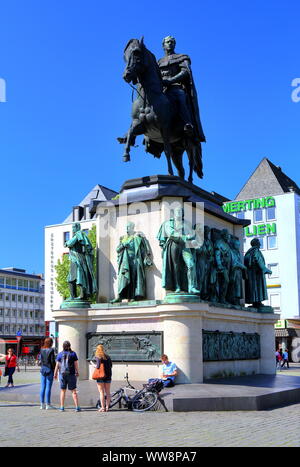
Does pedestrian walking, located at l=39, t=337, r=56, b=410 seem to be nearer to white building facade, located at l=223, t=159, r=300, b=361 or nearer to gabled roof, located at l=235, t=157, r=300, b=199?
white building facade, located at l=223, t=159, r=300, b=361

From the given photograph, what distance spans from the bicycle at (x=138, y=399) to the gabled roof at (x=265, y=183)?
61.1 meters

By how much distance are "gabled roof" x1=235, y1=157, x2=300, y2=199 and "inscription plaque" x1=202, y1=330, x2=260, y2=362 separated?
53.5 meters

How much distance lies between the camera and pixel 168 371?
15508 mm

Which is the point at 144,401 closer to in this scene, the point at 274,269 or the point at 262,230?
the point at 274,269

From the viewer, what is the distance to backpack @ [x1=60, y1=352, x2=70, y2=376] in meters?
14.3

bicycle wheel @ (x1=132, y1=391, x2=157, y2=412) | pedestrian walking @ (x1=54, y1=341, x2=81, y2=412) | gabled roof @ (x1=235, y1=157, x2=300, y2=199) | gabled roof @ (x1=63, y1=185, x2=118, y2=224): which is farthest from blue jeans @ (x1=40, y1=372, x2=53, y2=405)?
gabled roof @ (x1=63, y1=185, x2=118, y2=224)

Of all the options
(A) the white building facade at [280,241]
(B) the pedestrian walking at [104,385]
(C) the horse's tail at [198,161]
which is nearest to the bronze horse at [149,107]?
(C) the horse's tail at [198,161]

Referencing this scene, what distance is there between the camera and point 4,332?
10656cm

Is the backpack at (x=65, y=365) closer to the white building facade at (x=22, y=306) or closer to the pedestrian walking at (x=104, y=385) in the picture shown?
the pedestrian walking at (x=104, y=385)

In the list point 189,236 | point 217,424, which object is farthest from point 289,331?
point 217,424

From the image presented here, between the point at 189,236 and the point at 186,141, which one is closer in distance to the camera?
→ the point at 189,236

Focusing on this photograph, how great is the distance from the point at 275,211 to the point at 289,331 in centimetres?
1313

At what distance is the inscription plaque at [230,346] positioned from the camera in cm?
1741
